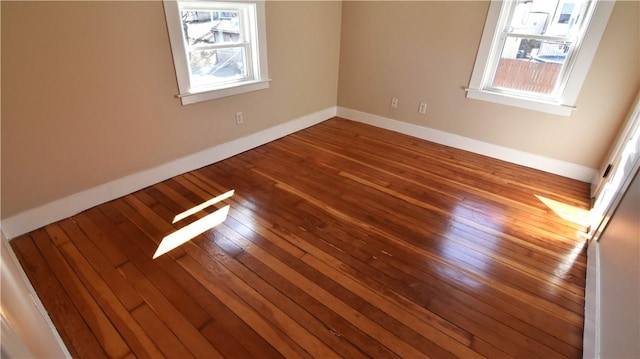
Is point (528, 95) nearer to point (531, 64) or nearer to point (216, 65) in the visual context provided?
point (531, 64)

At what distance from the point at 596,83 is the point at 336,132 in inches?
98.4

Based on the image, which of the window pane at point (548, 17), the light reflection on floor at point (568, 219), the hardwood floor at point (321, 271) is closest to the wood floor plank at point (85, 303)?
the hardwood floor at point (321, 271)

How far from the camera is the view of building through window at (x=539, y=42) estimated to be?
2.61 meters

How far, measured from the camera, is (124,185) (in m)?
2.36

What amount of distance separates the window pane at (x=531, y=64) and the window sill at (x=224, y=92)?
2.40 meters

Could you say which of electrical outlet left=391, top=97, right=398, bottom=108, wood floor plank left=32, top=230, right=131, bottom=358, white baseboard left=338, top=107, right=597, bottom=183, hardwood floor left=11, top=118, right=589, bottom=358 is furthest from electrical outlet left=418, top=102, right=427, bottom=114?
wood floor plank left=32, top=230, right=131, bottom=358

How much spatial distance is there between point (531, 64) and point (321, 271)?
2810 millimetres

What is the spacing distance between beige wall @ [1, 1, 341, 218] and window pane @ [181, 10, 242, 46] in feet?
0.83

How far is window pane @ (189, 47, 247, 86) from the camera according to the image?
2605mm

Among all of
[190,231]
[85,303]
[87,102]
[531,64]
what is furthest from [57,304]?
[531,64]

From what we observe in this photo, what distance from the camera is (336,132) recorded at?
12.6ft

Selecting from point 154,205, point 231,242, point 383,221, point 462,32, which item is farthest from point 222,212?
point 462,32

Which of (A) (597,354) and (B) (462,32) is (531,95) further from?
(A) (597,354)

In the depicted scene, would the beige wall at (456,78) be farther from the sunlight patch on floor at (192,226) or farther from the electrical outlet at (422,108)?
the sunlight patch on floor at (192,226)
